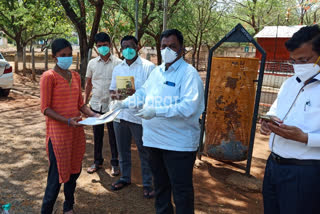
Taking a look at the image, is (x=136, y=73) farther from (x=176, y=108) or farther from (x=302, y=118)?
(x=302, y=118)

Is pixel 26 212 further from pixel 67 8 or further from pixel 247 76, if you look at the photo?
pixel 67 8

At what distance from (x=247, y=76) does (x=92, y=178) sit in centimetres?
261

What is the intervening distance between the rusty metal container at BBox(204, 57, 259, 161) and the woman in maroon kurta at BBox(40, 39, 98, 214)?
2175mm

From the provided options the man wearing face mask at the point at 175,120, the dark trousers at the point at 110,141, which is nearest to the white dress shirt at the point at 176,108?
the man wearing face mask at the point at 175,120

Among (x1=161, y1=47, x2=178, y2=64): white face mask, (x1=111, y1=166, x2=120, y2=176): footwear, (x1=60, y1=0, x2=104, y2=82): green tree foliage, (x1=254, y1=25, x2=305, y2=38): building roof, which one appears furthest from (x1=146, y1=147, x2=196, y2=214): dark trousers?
(x1=254, y1=25, x2=305, y2=38): building roof

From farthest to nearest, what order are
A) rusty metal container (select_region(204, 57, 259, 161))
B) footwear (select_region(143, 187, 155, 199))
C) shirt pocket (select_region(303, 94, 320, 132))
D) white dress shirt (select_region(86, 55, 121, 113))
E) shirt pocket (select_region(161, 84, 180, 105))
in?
rusty metal container (select_region(204, 57, 259, 161))
white dress shirt (select_region(86, 55, 121, 113))
footwear (select_region(143, 187, 155, 199))
shirt pocket (select_region(161, 84, 180, 105))
shirt pocket (select_region(303, 94, 320, 132))

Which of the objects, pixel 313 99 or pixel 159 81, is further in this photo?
pixel 159 81

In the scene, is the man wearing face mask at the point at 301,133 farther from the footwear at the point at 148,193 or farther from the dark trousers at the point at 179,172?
the footwear at the point at 148,193

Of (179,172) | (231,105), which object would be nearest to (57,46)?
(179,172)

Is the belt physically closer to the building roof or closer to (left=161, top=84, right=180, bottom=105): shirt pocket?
(left=161, top=84, right=180, bottom=105): shirt pocket

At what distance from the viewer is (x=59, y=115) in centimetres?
253

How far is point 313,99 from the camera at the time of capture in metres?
1.78

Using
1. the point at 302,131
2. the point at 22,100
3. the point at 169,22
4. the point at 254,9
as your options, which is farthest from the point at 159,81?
the point at 254,9

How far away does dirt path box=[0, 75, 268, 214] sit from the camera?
3.29 metres
